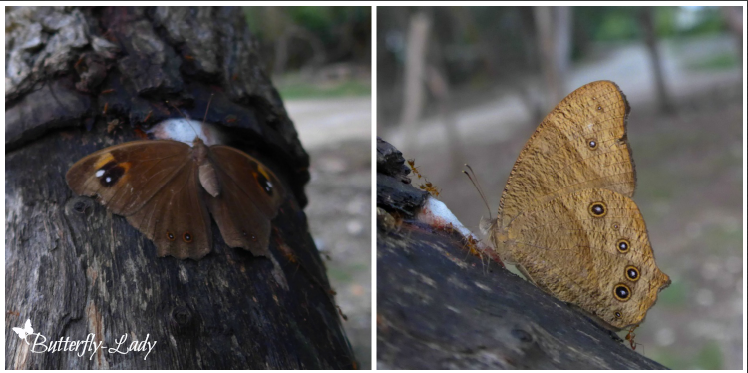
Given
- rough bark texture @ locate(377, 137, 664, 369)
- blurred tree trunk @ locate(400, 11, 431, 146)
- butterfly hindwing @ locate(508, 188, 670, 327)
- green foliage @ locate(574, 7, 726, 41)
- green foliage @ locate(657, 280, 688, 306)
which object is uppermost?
green foliage @ locate(574, 7, 726, 41)

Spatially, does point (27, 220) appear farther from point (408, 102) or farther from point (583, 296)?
point (408, 102)

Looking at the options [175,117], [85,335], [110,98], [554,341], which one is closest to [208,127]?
[175,117]

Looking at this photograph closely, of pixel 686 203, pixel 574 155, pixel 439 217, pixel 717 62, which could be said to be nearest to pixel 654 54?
pixel 686 203

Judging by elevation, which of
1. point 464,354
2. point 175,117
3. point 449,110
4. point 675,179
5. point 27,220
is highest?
point 675,179

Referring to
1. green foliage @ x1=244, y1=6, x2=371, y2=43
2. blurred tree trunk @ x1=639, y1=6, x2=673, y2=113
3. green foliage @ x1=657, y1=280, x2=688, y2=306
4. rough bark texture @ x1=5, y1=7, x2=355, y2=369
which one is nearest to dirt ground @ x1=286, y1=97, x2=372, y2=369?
green foliage @ x1=244, y1=6, x2=371, y2=43

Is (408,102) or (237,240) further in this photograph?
(408,102)

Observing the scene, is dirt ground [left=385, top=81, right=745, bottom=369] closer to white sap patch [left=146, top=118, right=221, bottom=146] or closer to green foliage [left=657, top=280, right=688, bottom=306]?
green foliage [left=657, top=280, right=688, bottom=306]
